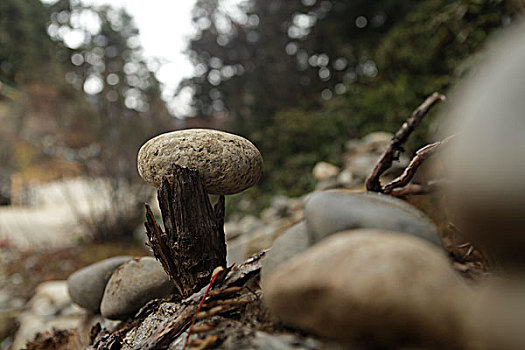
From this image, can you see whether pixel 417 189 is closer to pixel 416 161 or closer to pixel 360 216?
pixel 416 161

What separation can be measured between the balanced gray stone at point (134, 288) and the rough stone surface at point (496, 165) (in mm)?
1246

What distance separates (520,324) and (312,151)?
21.0ft

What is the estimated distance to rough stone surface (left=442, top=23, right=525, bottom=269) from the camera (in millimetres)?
553

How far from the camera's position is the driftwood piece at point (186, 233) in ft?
3.84

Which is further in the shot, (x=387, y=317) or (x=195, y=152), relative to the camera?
(x=195, y=152)

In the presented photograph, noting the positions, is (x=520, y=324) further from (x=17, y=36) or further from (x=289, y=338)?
(x=17, y=36)

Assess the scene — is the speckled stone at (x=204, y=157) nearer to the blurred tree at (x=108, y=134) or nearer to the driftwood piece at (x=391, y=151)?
the driftwood piece at (x=391, y=151)

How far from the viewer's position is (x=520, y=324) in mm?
530

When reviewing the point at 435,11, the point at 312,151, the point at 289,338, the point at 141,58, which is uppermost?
the point at 141,58


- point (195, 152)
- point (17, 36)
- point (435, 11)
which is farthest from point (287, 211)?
point (17, 36)

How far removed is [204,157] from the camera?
115cm

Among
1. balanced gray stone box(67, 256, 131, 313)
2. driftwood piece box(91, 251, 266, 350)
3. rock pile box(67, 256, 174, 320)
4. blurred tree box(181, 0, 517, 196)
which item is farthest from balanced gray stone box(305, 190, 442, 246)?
blurred tree box(181, 0, 517, 196)

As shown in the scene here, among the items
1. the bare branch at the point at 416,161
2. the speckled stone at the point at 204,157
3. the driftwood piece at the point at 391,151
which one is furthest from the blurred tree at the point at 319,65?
the speckled stone at the point at 204,157

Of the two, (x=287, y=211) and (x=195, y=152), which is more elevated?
(x=195, y=152)
